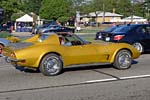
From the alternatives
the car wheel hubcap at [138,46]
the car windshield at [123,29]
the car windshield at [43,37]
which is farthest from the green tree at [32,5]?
the car windshield at [43,37]

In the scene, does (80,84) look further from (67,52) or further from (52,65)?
(67,52)

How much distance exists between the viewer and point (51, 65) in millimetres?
10266

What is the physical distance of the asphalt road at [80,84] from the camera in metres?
7.69

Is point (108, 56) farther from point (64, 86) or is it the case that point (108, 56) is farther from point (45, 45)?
point (64, 86)

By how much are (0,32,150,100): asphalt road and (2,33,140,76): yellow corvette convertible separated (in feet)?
0.96

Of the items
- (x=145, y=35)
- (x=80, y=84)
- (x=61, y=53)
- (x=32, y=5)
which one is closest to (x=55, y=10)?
(x=32, y=5)

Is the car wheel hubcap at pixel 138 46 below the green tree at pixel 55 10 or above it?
below

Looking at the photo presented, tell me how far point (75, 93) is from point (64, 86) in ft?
2.82

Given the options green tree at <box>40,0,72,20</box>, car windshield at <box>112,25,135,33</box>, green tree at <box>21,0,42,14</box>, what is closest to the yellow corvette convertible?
car windshield at <box>112,25,135,33</box>

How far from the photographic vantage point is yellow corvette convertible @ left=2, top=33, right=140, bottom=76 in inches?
395

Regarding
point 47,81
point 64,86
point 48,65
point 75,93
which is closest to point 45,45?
point 48,65

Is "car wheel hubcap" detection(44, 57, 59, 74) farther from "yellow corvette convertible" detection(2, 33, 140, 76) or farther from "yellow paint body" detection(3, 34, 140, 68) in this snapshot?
"yellow paint body" detection(3, 34, 140, 68)

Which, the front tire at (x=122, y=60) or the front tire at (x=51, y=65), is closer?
the front tire at (x=51, y=65)

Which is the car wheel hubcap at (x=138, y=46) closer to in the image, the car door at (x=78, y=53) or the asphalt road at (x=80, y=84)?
the asphalt road at (x=80, y=84)
